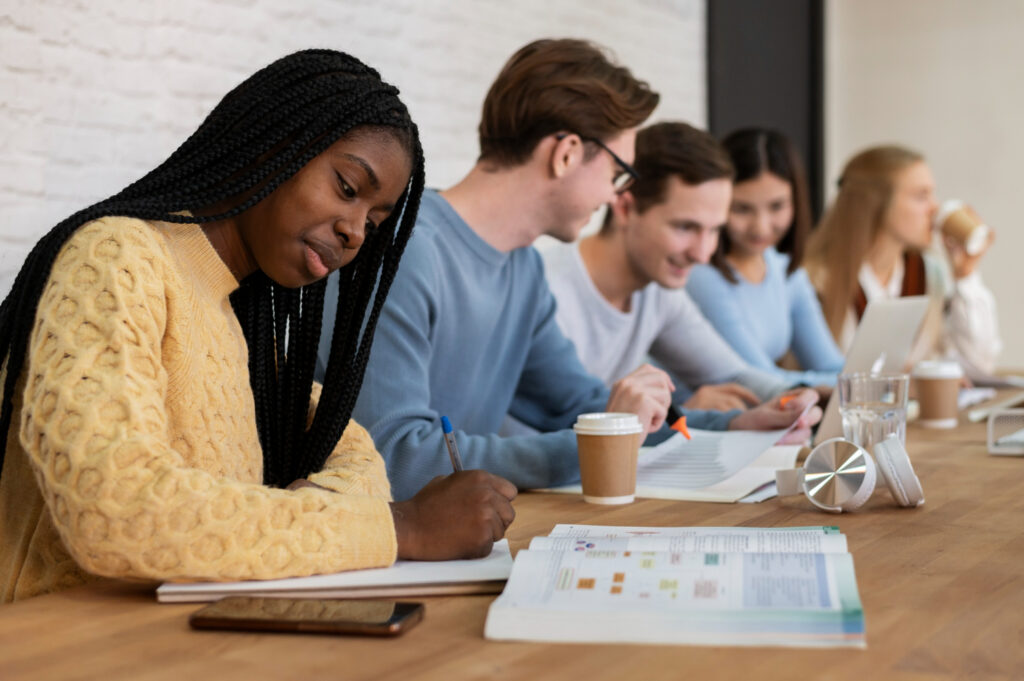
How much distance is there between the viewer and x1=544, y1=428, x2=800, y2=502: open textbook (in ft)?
4.83

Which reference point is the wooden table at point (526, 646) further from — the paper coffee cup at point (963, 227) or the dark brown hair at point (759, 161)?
the paper coffee cup at point (963, 227)

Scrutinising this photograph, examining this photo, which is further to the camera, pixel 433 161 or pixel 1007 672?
pixel 433 161

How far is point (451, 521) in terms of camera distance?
1.04 meters

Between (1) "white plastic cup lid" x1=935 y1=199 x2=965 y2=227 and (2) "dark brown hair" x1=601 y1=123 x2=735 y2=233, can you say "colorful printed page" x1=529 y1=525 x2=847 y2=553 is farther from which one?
(1) "white plastic cup lid" x1=935 y1=199 x2=965 y2=227

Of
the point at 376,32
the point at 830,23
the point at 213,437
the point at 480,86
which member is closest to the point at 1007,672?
the point at 213,437

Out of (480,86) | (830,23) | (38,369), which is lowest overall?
(38,369)

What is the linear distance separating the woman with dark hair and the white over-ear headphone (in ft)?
5.12

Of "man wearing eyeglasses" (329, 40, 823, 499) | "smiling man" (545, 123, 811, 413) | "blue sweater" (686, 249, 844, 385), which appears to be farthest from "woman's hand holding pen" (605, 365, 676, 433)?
"blue sweater" (686, 249, 844, 385)

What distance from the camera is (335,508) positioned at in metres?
0.99

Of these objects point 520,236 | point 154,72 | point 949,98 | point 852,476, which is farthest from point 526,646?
point 949,98

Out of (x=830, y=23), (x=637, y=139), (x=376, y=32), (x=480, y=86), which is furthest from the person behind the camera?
(x=830, y=23)

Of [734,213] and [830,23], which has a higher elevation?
[830,23]

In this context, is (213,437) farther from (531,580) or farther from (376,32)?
(376,32)

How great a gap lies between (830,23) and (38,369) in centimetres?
549
